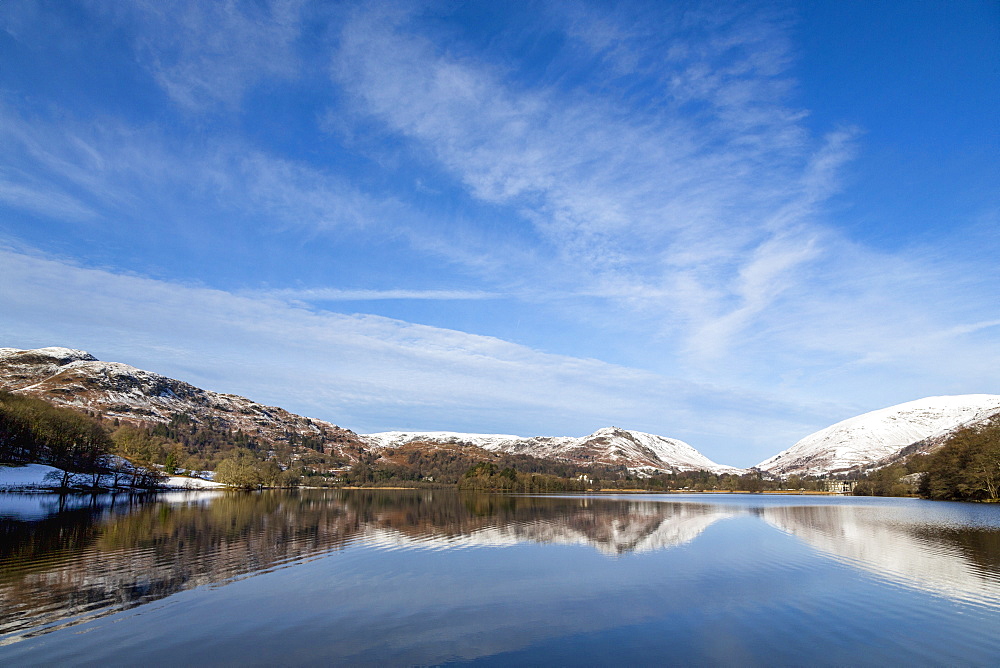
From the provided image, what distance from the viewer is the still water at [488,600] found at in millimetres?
17016

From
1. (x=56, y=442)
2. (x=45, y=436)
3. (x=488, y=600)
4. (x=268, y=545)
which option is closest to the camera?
(x=488, y=600)

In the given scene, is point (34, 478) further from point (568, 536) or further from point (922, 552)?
point (922, 552)

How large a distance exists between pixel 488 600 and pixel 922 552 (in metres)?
33.3

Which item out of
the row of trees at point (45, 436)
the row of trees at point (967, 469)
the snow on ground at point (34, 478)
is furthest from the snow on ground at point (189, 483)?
the row of trees at point (967, 469)

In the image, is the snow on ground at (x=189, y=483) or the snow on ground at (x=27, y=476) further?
the snow on ground at (x=189, y=483)

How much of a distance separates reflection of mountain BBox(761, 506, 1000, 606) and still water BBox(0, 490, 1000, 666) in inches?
9.0

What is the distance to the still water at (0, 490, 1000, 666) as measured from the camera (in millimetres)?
17016

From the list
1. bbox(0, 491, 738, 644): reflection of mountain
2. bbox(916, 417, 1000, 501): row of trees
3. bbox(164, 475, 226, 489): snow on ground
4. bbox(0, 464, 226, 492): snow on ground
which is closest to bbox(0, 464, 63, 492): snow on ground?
bbox(0, 464, 226, 492): snow on ground

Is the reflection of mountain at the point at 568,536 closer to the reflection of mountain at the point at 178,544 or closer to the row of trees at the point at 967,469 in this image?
the reflection of mountain at the point at 178,544

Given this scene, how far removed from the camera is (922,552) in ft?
126

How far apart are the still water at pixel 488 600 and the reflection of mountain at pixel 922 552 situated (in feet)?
0.75

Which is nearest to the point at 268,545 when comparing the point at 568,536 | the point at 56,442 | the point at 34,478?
the point at 568,536

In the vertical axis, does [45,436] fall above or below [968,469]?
above

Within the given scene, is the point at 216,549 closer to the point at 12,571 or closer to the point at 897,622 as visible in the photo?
the point at 12,571
